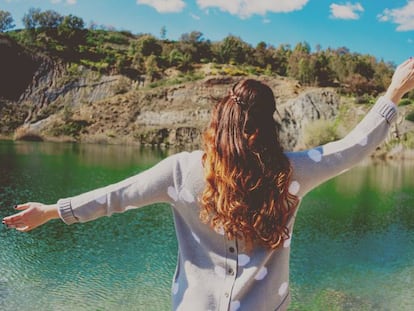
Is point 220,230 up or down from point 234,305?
up

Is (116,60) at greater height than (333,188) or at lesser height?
greater

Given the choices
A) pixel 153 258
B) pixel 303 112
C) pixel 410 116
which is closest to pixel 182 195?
pixel 153 258

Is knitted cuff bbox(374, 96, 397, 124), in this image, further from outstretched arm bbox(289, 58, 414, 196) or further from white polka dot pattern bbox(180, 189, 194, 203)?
white polka dot pattern bbox(180, 189, 194, 203)

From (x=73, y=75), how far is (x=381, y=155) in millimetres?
33055

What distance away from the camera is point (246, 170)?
5.65 feet

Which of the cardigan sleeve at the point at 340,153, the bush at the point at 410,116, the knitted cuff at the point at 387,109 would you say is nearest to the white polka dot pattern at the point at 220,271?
the cardigan sleeve at the point at 340,153

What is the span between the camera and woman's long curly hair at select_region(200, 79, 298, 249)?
1.72m

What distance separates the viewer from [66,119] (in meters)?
48.6

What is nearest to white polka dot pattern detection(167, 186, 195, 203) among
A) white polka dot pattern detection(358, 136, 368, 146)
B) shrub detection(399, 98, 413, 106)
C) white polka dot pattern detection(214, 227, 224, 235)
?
white polka dot pattern detection(214, 227, 224, 235)

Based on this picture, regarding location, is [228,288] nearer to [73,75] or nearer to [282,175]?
[282,175]

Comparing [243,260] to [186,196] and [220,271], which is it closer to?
[220,271]

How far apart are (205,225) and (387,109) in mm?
828

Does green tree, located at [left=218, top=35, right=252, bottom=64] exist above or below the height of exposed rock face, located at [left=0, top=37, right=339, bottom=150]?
above

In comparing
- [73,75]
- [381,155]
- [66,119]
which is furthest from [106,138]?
[381,155]
